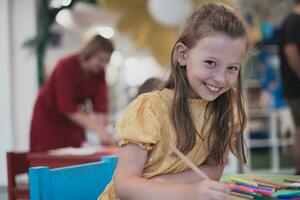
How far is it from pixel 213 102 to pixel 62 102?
1.23m

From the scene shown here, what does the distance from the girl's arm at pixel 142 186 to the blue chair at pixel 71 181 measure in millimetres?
168

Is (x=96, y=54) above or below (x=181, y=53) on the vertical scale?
above

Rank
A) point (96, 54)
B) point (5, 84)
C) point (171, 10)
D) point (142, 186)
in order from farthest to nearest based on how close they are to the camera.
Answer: point (5, 84) < point (171, 10) < point (96, 54) < point (142, 186)

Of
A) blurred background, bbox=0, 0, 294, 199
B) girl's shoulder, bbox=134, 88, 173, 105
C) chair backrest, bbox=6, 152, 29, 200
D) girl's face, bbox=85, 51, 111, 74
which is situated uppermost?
blurred background, bbox=0, 0, 294, 199

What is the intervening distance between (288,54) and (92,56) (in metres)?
0.93

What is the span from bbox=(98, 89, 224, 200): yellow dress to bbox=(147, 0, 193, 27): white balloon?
2.07m

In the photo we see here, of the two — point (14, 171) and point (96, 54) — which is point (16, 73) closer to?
point (96, 54)

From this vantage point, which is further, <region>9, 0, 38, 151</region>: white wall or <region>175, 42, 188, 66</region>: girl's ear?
<region>9, 0, 38, 151</region>: white wall

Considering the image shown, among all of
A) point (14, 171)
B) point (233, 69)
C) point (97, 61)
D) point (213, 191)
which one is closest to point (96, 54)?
point (97, 61)

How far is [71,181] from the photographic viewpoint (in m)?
0.97

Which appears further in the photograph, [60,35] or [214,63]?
[60,35]

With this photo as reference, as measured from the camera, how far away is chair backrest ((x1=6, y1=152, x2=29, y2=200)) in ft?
4.83

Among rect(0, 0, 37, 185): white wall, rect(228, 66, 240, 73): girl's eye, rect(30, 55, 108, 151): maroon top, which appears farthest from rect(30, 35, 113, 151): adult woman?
rect(0, 0, 37, 185): white wall

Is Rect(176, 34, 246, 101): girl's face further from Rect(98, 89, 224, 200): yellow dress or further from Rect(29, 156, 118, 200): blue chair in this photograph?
Rect(29, 156, 118, 200): blue chair
